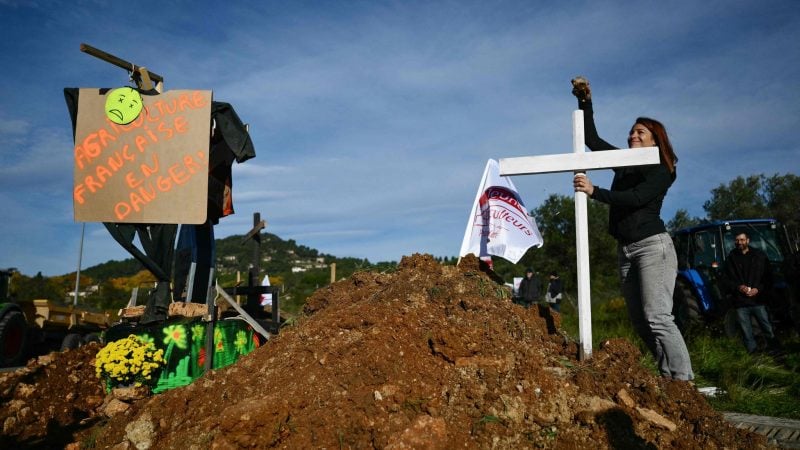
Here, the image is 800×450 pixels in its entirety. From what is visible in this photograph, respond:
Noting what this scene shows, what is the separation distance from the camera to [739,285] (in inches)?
249

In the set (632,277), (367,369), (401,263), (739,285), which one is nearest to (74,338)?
(401,263)

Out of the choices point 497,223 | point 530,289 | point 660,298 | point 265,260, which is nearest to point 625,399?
point 660,298

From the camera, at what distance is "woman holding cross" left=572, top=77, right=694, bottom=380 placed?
10.4 ft

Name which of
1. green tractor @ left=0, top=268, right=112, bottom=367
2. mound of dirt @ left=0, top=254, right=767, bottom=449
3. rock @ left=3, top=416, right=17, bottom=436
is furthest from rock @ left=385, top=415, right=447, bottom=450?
green tractor @ left=0, top=268, right=112, bottom=367

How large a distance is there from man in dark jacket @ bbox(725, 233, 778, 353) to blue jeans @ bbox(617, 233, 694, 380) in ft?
12.4

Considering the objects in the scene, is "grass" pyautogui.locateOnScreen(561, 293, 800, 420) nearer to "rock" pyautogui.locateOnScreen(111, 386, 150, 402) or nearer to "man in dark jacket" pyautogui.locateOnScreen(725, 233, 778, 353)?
"man in dark jacket" pyautogui.locateOnScreen(725, 233, 778, 353)

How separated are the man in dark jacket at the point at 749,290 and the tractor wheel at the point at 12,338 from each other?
9998 millimetres

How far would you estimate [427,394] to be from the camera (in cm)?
266

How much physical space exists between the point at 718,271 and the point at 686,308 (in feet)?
2.48

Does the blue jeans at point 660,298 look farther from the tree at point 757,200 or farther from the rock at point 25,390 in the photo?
the tree at point 757,200

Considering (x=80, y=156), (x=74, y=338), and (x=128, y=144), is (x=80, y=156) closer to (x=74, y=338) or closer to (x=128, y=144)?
(x=128, y=144)

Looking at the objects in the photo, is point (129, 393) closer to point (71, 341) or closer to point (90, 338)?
point (71, 341)

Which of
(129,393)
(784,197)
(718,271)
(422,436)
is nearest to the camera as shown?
(422,436)

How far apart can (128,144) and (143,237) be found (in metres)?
0.85
